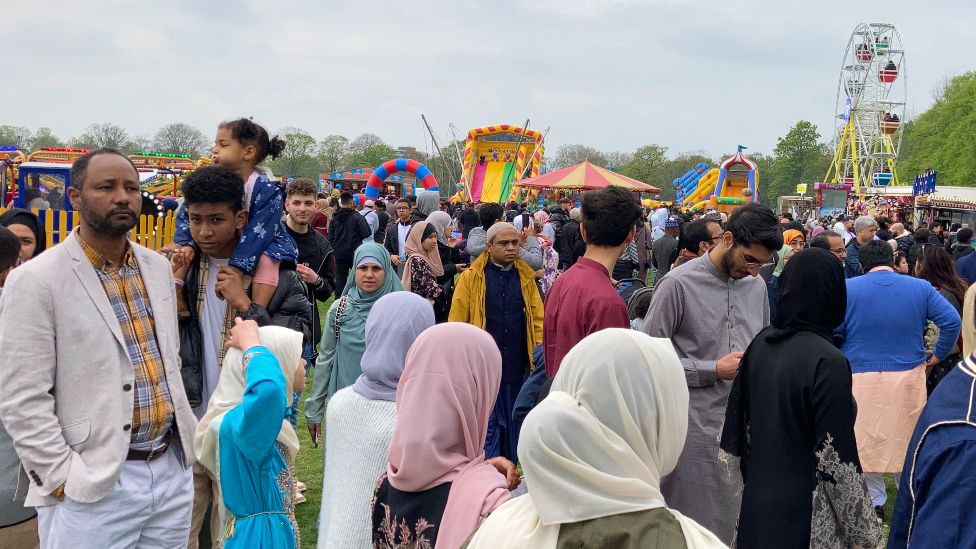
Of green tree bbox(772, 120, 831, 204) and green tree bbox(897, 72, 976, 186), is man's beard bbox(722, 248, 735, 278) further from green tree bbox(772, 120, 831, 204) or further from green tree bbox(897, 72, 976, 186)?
green tree bbox(772, 120, 831, 204)

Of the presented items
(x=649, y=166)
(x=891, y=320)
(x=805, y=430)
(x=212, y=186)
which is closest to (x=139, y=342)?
(x=212, y=186)

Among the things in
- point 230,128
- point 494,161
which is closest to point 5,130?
point 494,161

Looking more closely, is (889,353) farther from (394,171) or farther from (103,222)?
(394,171)

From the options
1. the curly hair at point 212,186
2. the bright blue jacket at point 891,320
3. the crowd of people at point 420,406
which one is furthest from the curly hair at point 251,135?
the bright blue jacket at point 891,320

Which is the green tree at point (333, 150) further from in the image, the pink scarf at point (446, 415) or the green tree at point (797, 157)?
the pink scarf at point (446, 415)

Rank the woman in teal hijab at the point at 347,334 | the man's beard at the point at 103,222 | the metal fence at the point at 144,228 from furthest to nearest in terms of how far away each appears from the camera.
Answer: the metal fence at the point at 144,228, the woman in teal hijab at the point at 347,334, the man's beard at the point at 103,222

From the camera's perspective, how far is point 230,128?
Result: 3775 millimetres

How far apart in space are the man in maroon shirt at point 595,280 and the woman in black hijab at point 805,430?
0.73 m

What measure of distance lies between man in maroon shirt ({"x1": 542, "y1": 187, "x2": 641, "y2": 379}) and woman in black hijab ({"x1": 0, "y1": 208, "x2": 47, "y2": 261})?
310 centimetres

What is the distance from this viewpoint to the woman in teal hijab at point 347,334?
16.1 feet

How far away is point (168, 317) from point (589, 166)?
54.7 feet

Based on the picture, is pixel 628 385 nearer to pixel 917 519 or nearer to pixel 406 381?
pixel 917 519

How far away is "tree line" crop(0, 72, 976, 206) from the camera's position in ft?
170

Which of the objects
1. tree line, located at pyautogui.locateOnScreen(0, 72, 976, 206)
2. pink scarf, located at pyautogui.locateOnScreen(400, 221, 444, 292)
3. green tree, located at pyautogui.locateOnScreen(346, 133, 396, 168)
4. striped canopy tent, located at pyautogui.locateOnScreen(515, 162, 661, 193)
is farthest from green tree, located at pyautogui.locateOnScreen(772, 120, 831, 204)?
pink scarf, located at pyautogui.locateOnScreen(400, 221, 444, 292)
